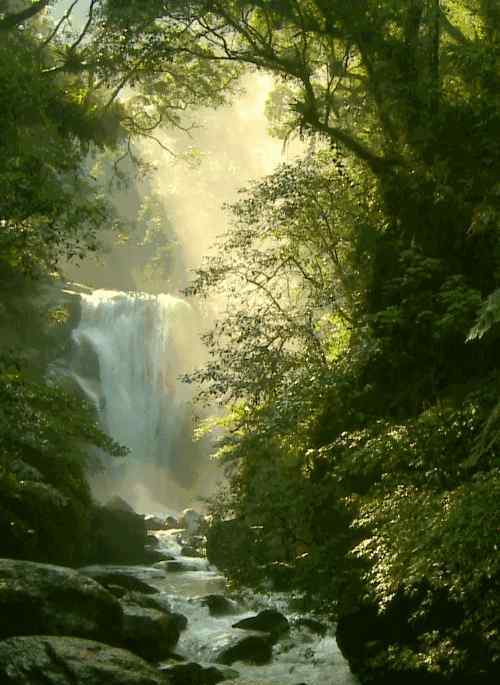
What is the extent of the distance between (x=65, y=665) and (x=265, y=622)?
645 centimetres

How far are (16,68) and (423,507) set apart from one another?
8.06m

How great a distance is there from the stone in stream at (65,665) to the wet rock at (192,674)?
6.05 feet

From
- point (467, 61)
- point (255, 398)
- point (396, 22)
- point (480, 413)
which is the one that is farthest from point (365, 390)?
point (396, 22)

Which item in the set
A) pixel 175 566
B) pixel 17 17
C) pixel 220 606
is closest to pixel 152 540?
pixel 175 566

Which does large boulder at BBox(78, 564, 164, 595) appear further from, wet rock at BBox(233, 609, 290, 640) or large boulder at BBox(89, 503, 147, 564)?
wet rock at BBox(233, 609, 290, 640)

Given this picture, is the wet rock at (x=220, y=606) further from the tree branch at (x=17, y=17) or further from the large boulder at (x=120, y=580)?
the tree branch at (x=17, y=17)

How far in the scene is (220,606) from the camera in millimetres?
17156

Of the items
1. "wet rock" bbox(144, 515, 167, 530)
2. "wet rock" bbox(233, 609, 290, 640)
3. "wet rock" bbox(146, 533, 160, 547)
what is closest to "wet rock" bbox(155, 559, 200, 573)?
"wet rock" bbox(146, 533, 160, 547)

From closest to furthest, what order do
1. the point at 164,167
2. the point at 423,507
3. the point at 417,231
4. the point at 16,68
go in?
the point at 423,507 → the point at 16,68 → the point at 417,231 → the point at 164,167

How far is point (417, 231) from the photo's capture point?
43.5 feet

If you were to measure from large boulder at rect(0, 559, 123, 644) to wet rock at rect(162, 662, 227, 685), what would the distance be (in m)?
1.07

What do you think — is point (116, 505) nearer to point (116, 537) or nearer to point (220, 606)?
point (116, 537)

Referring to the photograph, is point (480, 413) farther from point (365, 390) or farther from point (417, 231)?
Answer: point (417, 231)

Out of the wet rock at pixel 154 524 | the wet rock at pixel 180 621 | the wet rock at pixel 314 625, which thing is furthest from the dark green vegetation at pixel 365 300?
the wet rock at pixel 154 524
